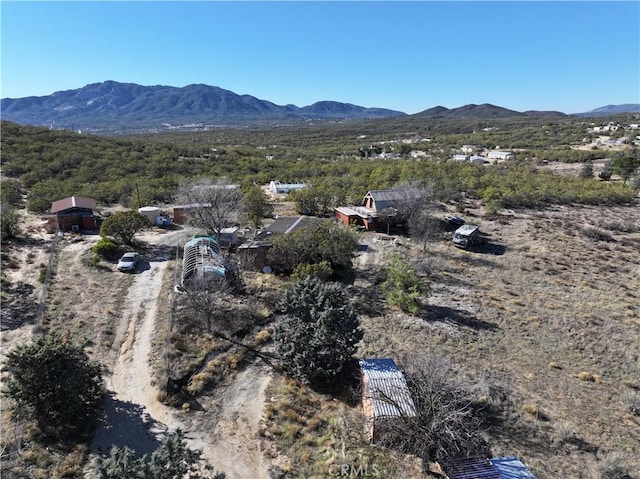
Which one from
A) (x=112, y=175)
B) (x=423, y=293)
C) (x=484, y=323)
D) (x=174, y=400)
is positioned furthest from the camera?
(x=112, y=175)

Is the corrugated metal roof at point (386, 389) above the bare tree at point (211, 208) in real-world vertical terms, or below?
below

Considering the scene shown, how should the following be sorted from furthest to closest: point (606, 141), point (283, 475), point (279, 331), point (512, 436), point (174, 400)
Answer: point (606, 141), point (279, 331), point (174, 400), point (512, 436), point (283, 475)

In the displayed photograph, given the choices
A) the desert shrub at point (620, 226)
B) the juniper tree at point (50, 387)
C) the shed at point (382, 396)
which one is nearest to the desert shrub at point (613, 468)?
the shed at point (382, 396)

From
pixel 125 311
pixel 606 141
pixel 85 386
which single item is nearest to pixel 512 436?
pixel 85 386

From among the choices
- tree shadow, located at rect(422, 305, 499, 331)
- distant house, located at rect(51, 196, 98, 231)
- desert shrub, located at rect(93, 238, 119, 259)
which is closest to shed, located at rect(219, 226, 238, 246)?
desert shrub, located at rect(93, 238, 119, 259)

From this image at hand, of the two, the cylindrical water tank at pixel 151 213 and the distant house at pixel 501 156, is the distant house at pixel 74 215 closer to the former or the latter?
the cylindrical water tank at pixel 151 213

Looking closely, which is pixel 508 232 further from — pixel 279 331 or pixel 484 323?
pixel 279 331

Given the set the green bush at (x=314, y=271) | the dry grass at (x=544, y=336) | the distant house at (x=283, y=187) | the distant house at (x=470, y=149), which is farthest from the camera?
the distant house at (x=470, y=149)

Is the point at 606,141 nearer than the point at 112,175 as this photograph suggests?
No
